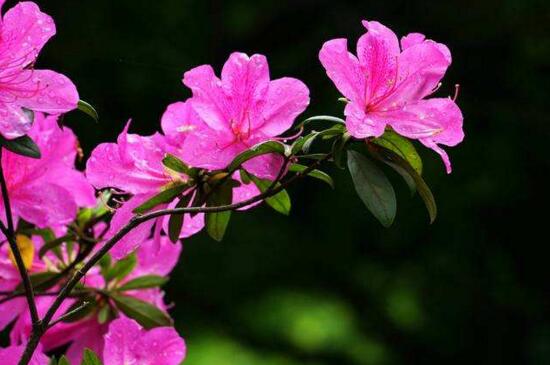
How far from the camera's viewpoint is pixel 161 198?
0.75m

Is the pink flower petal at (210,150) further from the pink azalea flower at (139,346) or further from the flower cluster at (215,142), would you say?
the pink azalea flower at (139,346)

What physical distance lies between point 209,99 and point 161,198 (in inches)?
3.0

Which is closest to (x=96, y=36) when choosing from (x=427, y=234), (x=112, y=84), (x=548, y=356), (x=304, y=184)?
(x=112, y=84)

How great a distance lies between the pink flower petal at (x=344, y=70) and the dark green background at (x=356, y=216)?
7.60 ft

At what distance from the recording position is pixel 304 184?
3.52 m

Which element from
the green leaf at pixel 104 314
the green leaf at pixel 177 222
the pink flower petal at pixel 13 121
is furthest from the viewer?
the green leaf at pixel 104 314

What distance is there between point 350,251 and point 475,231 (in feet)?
1.33

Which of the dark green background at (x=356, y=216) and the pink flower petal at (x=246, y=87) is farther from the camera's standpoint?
the dark green background at (x=356, y=216)

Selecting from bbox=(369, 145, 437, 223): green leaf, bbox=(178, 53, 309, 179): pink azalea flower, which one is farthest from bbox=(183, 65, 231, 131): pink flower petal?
bbox=(369, 145, 437, 223): green leaf

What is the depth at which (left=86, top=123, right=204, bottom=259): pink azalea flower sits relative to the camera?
2.55ft

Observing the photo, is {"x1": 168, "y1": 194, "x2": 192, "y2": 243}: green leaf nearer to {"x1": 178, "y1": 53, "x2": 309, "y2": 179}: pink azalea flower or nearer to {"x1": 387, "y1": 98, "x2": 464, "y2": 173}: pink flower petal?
{"x1": 178, "y1": 53, "x2": 309, "y2": 179}: pink azalea flower

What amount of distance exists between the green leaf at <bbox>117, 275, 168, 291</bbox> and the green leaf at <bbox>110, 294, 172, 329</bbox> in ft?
0.07

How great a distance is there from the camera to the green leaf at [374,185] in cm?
72

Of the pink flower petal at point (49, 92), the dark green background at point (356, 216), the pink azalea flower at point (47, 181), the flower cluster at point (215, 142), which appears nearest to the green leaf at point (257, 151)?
the flower cluster at point (215, 142)
